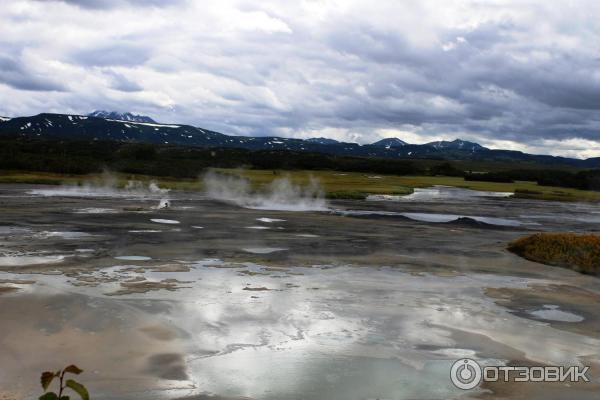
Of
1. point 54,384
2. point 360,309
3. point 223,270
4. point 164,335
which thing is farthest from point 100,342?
point 223,270

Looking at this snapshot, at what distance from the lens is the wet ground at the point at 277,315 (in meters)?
12.3

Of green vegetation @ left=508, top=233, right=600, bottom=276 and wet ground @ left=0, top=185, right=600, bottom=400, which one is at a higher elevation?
green vegetation @ left=508, top=233, right=600, bottom=276

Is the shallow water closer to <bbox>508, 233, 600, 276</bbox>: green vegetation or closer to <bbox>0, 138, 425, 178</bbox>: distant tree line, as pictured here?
<bbox>508, 233, 600, 276</bbox>: green vegetation

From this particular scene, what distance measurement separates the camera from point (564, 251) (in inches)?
1251

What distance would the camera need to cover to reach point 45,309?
16.9 metres

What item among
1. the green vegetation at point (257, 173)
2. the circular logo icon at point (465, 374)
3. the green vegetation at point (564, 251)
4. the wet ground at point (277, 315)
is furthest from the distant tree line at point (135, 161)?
the circular logo icon at point (465, 374)

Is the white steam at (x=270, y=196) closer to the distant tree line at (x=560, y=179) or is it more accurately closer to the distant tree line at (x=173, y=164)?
the distant tree line at (x=173, y=164)

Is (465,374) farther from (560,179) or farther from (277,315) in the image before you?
(560,179)

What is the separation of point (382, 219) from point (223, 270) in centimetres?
2924

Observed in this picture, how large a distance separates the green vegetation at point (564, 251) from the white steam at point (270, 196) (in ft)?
93.2

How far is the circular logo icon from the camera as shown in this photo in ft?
40.7

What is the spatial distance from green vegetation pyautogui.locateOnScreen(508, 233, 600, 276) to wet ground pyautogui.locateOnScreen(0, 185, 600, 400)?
134cm

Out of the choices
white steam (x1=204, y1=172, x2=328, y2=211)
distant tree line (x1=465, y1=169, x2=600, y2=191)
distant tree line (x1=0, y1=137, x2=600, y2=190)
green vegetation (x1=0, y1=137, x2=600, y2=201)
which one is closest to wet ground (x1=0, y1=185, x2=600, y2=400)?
white steam (x1=204, y1=172, x2=328, y2=211)

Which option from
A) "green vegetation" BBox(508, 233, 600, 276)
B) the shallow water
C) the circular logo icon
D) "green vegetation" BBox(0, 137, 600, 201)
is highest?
"green vegetation" BBox(0, 137, 600, 201)
